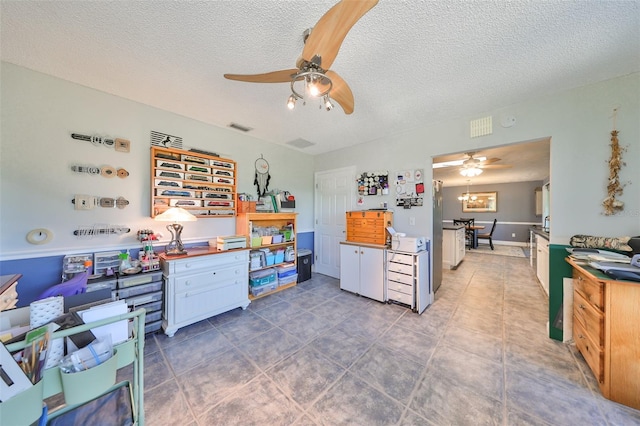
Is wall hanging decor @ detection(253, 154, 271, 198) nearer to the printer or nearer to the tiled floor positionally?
the tiled floor

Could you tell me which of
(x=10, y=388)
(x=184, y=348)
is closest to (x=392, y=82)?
(x=10, y=388)

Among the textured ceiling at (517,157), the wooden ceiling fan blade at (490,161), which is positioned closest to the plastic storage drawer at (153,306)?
the textured ceiling at (517,157)

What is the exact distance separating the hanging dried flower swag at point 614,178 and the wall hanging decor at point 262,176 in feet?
12.9

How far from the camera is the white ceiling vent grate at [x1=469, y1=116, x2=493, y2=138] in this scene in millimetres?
2490

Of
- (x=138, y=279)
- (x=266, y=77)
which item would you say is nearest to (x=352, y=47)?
(x=266, y=77)

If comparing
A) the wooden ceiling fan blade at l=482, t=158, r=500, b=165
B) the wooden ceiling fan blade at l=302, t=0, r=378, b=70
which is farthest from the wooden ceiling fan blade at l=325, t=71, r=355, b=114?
the wooden ceiling fan blade at l=482, t=158, r=500, b=165

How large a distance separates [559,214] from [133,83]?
4.43 m

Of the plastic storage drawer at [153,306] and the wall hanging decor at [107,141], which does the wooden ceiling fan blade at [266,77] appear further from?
the plastic storage drawer at [153,306]

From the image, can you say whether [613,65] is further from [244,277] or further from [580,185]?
[244,277]

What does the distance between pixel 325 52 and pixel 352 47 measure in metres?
0.43

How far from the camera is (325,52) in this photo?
1.31 meters

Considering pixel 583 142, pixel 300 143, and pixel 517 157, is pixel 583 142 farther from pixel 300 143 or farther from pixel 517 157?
pixel 300 143

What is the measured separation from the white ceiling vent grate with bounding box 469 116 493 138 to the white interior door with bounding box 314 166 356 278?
5.77 feet

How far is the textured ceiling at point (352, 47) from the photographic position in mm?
1322
